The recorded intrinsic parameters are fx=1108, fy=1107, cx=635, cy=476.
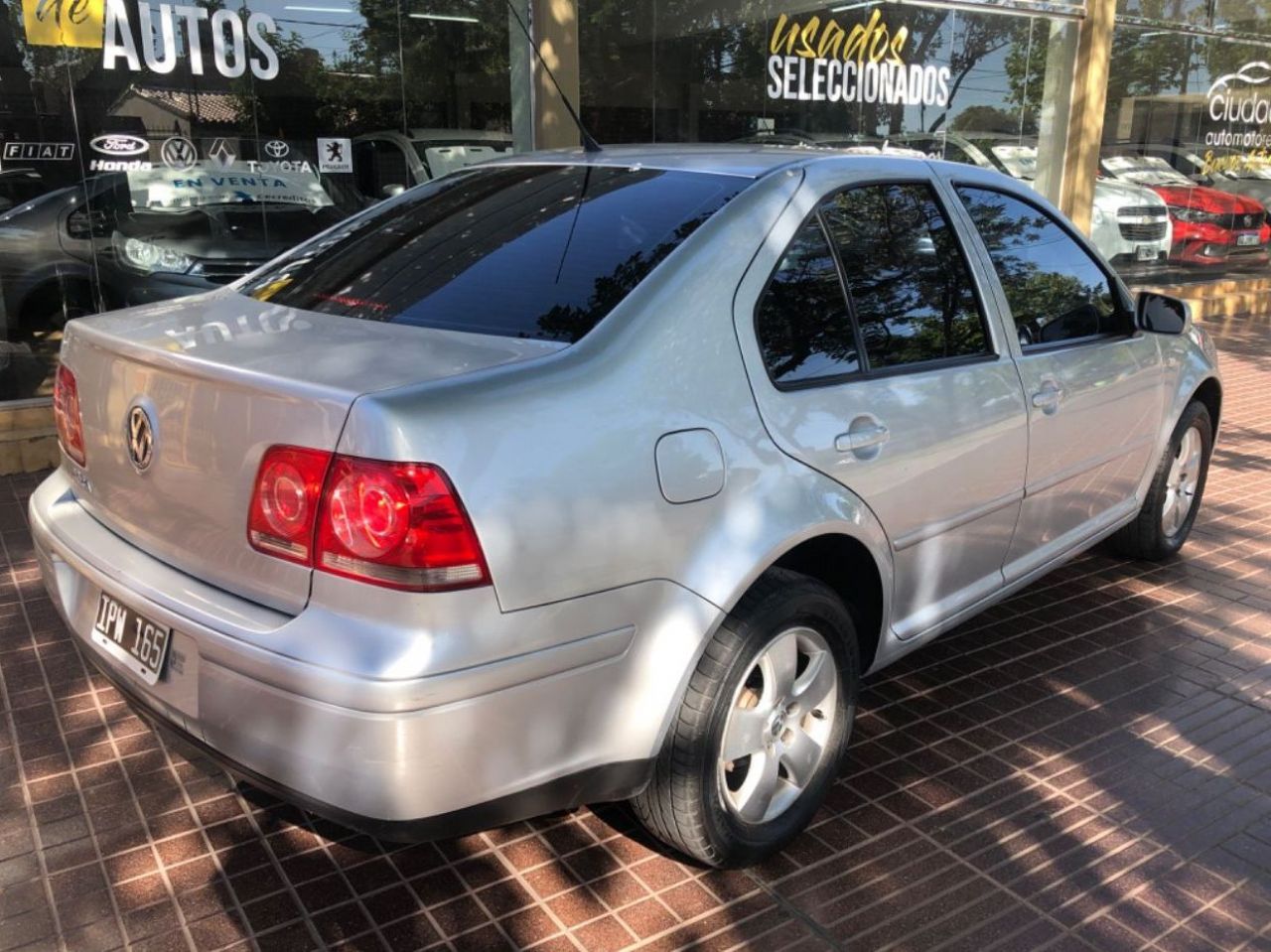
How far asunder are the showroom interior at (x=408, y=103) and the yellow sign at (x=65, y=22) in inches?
0.4

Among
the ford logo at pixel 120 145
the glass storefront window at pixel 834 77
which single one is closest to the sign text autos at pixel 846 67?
the glass storefront window at pixel 834 77

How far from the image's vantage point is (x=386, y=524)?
2025 millimetres

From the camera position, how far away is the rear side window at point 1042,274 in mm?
3559

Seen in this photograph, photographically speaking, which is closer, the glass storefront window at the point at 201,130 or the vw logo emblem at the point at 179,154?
the glass storefront window at the point at 201,130

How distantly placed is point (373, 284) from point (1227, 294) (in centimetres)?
1315

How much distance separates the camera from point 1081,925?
2566 millimetres

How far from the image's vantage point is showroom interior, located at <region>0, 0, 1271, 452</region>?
654 cm

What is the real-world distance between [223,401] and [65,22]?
5.47 metres

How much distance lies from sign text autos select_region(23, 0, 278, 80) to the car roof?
14.3 ft

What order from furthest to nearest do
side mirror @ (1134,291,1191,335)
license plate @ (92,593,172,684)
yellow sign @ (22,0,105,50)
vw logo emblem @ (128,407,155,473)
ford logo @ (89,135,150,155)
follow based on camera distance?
ford logo @ (89,135,150,155), yellow sign @ (22,0,105,50), side mirror @ (1134,291,1191,335), vw logo emblem @ (128,407,155,473), license plate @ (92,593,172,684)

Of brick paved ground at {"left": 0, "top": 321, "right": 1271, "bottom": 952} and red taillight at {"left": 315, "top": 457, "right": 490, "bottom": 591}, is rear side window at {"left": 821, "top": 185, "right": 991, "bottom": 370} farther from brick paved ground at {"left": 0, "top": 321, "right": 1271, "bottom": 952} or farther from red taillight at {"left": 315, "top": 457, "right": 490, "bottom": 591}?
red taillight at {"left": 315, "top": 457, "right": 490, "bottom": 591}

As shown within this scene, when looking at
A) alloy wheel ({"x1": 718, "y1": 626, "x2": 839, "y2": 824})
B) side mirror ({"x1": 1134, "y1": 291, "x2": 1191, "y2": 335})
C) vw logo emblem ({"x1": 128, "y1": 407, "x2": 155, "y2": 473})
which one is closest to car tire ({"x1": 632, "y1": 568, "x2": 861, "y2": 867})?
alloy wheel ({"x1": 718, "y1": 626, "x2": 839, "y2": 824})

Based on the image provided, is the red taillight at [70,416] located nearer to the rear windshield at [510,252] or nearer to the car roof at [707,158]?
the rear windshield at [510,252]

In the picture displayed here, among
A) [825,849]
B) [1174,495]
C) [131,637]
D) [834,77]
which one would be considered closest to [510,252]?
[131,637]
